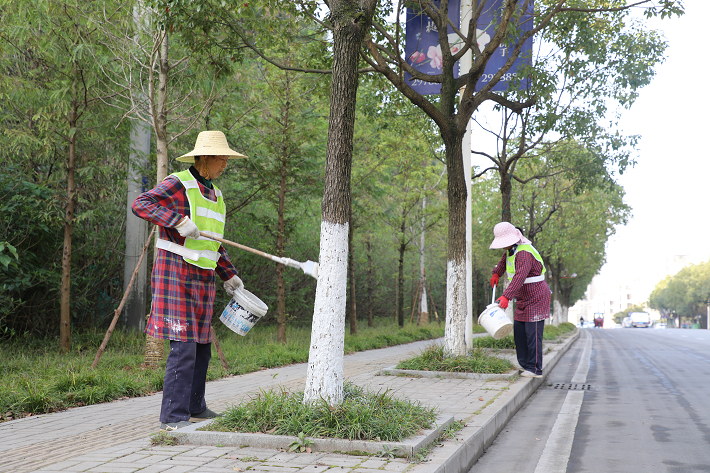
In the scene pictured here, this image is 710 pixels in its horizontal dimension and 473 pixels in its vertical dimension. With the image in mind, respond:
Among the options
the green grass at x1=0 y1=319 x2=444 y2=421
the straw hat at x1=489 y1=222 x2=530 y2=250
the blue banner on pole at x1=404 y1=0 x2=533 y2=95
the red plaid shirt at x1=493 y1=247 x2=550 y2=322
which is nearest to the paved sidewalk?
the green grass at x1=0 y1=319 x2=444 y2=421

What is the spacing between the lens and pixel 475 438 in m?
4.80

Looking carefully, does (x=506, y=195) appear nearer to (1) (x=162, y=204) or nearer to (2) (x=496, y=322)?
(2) (x=496, y=322)

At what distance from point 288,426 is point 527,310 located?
5337 millimetres

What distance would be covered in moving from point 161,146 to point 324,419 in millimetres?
6041

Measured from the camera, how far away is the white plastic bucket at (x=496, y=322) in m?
7.40

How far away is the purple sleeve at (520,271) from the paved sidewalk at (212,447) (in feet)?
4.00

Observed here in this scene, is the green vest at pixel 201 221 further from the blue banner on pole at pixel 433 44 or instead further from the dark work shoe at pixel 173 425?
the blue banner on pole at pixel 433 44

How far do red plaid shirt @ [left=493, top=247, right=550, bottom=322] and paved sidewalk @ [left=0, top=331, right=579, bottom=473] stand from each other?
3.44ft

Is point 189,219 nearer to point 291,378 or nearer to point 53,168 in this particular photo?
point 291,378

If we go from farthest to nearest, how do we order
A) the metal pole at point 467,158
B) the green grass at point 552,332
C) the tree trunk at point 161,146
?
the green grass at point 552,332 < the metal pole at point 467,158 < the tree trunk at point 161,146

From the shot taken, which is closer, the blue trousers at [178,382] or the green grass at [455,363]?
the blue trousers at [178,382]

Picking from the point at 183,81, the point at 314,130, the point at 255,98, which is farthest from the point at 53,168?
the point at 314,130

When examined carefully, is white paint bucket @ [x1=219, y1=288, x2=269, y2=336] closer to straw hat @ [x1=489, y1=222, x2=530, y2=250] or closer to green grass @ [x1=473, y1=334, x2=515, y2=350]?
straw hat @ [x1=489, y1=222, x2=530, y2=250]

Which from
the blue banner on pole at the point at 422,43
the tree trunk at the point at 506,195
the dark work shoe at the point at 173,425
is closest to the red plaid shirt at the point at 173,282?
the dark work shoe at the point at 173,425
